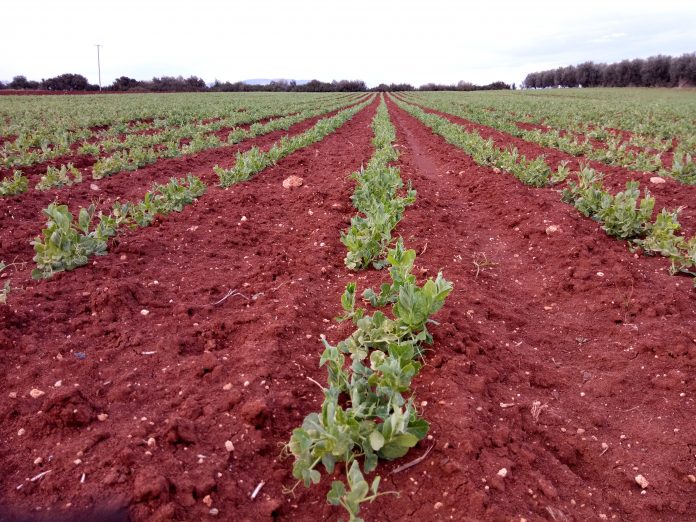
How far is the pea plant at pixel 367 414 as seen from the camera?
2166 millimetres

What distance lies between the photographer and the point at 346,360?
3320mm

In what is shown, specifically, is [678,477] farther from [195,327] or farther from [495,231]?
[495,231]

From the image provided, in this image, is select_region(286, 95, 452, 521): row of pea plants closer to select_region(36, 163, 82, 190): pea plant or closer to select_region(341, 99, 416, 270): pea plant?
select_region(341, 99, 416, 270): pea plant

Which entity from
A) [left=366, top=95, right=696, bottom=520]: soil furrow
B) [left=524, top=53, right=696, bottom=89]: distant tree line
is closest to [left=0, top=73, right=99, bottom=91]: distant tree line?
[left=366, top=95, right=696, bottom=520]: soil furrow

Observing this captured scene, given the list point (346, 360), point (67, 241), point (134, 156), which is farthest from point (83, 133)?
point (346, 360)

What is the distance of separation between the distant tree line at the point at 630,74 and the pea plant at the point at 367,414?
83.9 m

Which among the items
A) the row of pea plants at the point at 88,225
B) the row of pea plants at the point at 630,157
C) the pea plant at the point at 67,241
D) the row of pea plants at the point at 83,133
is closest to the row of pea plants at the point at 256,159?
the row of pea plants at the point at 88,225

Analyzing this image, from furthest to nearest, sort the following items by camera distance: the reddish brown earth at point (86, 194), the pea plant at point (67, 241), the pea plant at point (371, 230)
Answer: the reddish brown earth at point (86, 194) < the pea plant at point (371, 230) < the pea plant at point (67, 241)

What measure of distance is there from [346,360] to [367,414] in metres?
0.93

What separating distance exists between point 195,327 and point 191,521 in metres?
1.84

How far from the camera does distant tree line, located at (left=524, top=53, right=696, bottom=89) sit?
69.2 meters

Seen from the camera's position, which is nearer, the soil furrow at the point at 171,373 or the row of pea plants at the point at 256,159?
the soil furrow at the point at 171,373

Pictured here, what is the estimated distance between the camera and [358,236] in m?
4.94

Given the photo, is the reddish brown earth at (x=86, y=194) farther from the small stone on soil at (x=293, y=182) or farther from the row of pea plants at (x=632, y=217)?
A: the row of pea plants at (x=632, y=217)
